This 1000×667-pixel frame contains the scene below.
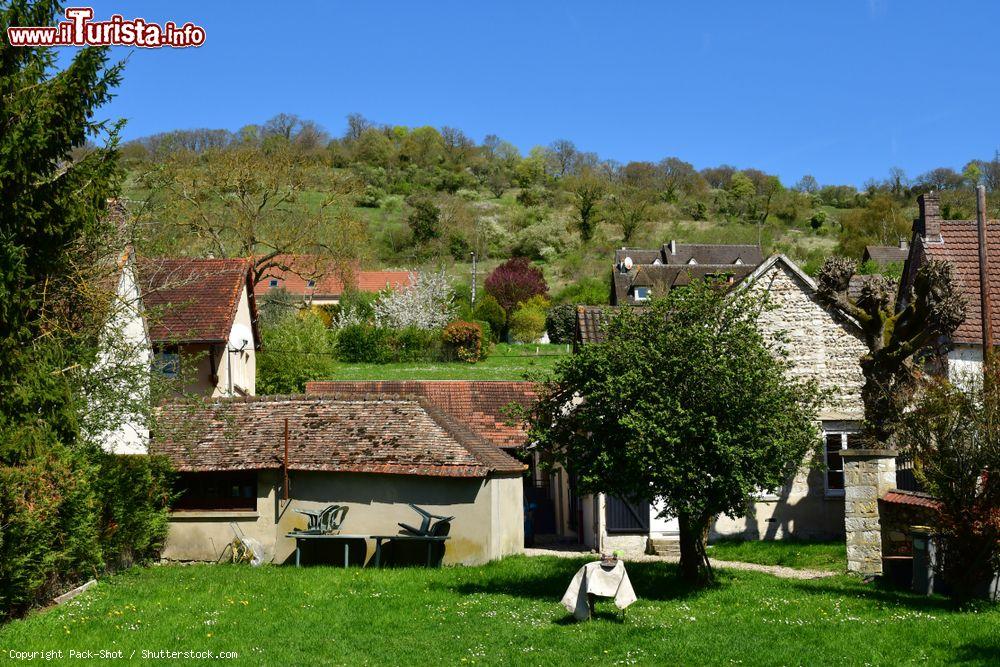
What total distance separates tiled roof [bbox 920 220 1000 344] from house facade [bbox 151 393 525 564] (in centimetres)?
1105

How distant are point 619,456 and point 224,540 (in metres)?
11.0

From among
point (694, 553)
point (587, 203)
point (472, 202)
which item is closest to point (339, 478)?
point (694, 553)

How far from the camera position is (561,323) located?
61094mm

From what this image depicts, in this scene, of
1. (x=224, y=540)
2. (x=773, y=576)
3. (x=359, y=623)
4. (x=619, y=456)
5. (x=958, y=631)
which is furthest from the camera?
(x=224, y=540)

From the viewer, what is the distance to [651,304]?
1692 centimetres

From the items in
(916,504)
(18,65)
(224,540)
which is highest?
(18,65)

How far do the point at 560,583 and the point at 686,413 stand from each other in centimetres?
433

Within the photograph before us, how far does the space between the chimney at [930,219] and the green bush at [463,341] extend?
30.0 metres

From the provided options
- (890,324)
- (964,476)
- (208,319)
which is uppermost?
(208,319)

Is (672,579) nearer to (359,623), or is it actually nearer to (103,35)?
(359,623)

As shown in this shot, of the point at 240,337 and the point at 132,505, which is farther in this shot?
the point at 240,337

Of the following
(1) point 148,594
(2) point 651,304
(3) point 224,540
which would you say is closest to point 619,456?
(2) point 651,304

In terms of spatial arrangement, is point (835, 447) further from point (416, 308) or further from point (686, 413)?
point (416, 308)

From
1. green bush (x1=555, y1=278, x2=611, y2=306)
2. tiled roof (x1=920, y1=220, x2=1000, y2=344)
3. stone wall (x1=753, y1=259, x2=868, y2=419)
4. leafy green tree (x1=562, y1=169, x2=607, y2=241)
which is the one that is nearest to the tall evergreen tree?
stone wall (x1=753, y1=259, x2=868, y2=419)
